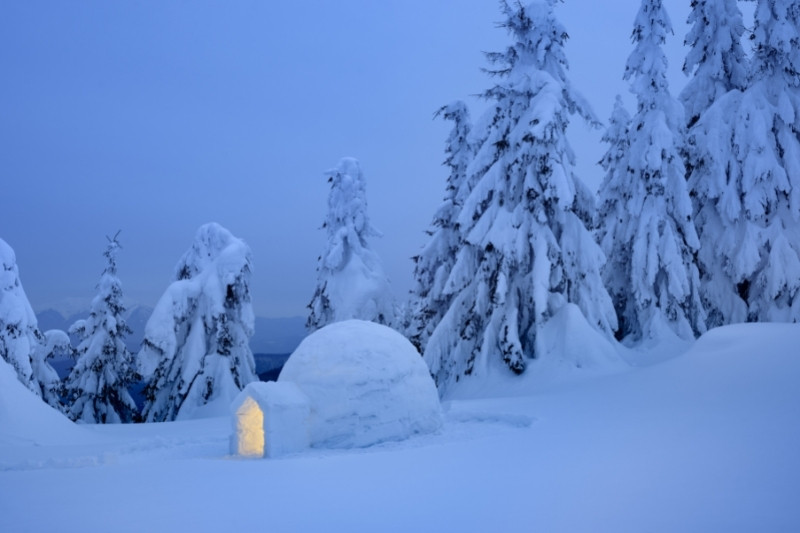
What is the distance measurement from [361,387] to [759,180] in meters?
18.2

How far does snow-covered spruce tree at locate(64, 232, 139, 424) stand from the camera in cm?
2738

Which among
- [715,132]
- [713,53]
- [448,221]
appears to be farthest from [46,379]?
[713,53]

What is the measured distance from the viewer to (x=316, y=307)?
1107 inches

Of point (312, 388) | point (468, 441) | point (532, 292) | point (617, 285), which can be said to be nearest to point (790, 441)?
point (468, 441)

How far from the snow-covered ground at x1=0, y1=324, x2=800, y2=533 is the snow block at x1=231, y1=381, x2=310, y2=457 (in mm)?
504

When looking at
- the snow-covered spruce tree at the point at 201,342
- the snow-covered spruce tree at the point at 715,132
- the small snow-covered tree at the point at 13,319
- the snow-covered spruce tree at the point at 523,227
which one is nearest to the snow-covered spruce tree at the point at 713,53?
the snow-covered spruce tree at the point at 715,132

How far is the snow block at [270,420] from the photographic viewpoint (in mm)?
11805

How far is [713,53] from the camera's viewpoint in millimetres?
24953

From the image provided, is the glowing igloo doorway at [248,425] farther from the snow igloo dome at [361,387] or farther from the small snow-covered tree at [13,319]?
the small snow-covered tree at [13,319]

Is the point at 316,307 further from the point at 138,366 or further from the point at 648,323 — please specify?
the point at 648,323

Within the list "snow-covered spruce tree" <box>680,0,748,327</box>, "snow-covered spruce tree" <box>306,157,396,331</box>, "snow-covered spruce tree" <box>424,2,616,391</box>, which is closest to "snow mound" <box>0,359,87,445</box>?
"snow-covered spruce tree" <box>424,2,616,391</box>

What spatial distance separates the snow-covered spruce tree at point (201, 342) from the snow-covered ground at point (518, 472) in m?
9.11

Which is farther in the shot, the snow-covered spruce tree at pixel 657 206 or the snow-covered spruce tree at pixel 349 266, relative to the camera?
the snow-covered spruce tree at pixel 349 266

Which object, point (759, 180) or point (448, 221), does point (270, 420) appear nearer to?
point (448, 221)
